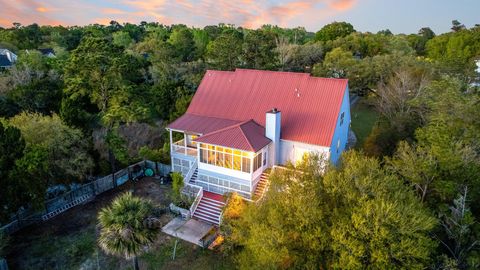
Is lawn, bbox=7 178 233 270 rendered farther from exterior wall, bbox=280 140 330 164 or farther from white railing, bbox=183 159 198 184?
exterior wall, bbox=280 140 330 164

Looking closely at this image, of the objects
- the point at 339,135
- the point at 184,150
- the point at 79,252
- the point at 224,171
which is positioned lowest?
the point at 79,252

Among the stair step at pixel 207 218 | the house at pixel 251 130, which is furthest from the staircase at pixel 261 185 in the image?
the stair step at pixel 207 218

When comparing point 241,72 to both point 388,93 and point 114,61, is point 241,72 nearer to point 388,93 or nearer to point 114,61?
point 114,61

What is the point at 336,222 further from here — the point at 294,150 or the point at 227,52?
the point at 227,52

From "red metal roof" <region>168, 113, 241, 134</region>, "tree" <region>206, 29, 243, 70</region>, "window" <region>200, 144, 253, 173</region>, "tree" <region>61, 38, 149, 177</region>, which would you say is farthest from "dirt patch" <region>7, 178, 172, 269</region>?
"tree" <region>206, 29, 243, 70</region>

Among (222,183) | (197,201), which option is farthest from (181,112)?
(197,201)

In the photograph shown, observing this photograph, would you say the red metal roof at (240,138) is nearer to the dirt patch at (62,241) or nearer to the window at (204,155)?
the window at (204,155)

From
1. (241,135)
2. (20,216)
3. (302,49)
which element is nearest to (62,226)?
(20,216)
